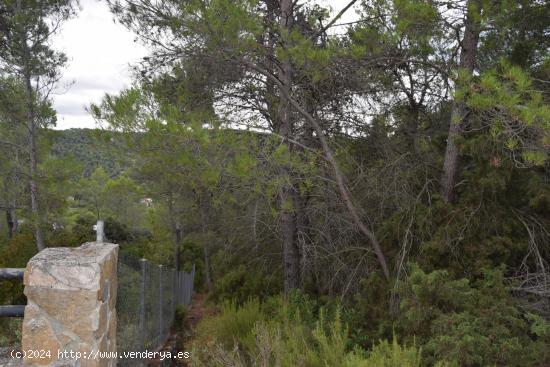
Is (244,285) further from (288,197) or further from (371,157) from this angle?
(371,157)

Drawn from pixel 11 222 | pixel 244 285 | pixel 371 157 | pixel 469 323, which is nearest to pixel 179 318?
pixel 244 285

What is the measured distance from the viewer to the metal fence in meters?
3.94

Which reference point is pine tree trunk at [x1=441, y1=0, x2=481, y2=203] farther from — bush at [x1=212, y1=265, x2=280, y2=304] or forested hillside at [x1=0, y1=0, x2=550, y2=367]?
bush at [x1=212, y1=265, x2=280, y2=304]

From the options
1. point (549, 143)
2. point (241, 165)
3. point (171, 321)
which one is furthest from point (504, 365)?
point (171, 321)

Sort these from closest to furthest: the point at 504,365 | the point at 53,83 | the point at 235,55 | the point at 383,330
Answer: the point at 504,365 → the point at 383,330 → the point at 235,55 → the point at 53,83

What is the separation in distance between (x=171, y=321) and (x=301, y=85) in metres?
4.57

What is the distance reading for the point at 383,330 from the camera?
516 cm

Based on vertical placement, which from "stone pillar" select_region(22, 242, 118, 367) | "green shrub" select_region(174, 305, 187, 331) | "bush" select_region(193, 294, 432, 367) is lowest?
"green shrub" select_region(174, 305, 187, 331)

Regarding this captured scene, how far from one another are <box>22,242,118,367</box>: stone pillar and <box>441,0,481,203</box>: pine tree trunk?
465cm

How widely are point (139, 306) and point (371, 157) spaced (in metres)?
4.59

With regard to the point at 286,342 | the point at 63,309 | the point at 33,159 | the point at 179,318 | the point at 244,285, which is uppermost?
the point at 33,159

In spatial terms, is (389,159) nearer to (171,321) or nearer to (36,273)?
(171,321)

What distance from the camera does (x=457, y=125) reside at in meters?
5.81

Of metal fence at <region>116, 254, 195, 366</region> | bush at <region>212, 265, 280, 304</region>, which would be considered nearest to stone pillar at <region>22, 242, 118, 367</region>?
metal fence at <region>116, 254, 195, 366</region>
